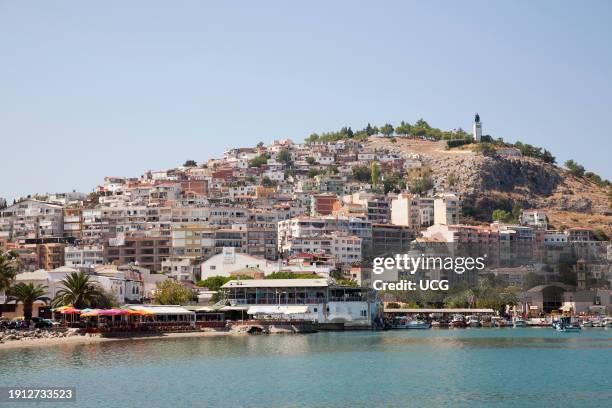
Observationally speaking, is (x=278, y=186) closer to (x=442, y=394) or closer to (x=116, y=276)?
(x=116, y=276)

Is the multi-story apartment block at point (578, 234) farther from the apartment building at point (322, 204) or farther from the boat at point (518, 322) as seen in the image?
the boat at point (518, 322)

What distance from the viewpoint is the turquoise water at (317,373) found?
156 feet

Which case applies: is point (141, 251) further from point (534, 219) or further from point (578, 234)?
point (534, 219)

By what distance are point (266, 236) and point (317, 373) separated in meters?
82.2

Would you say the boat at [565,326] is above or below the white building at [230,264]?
below

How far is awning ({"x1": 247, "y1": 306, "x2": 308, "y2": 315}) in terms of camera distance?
312 feet

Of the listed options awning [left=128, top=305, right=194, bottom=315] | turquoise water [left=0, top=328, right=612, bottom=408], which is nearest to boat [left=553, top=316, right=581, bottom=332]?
turquoise water [left=0, top=328, right=612, bottom=408]

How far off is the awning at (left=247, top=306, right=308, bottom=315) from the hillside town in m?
5.56

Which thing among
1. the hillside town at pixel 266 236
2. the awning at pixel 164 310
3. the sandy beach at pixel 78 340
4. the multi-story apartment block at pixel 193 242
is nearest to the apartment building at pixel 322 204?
the hillside town at pixel 266 236

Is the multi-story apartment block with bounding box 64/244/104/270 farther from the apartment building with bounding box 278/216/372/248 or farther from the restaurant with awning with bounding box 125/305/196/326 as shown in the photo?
the restaurant with awning with bounding box 125/305/196/326

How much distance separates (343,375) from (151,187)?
115m

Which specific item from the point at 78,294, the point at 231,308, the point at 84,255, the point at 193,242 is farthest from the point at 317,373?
the point at 84,255

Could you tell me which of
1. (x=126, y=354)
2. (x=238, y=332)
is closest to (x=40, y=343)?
(x=126, y=354)

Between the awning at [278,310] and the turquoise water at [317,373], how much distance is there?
1185 cm
